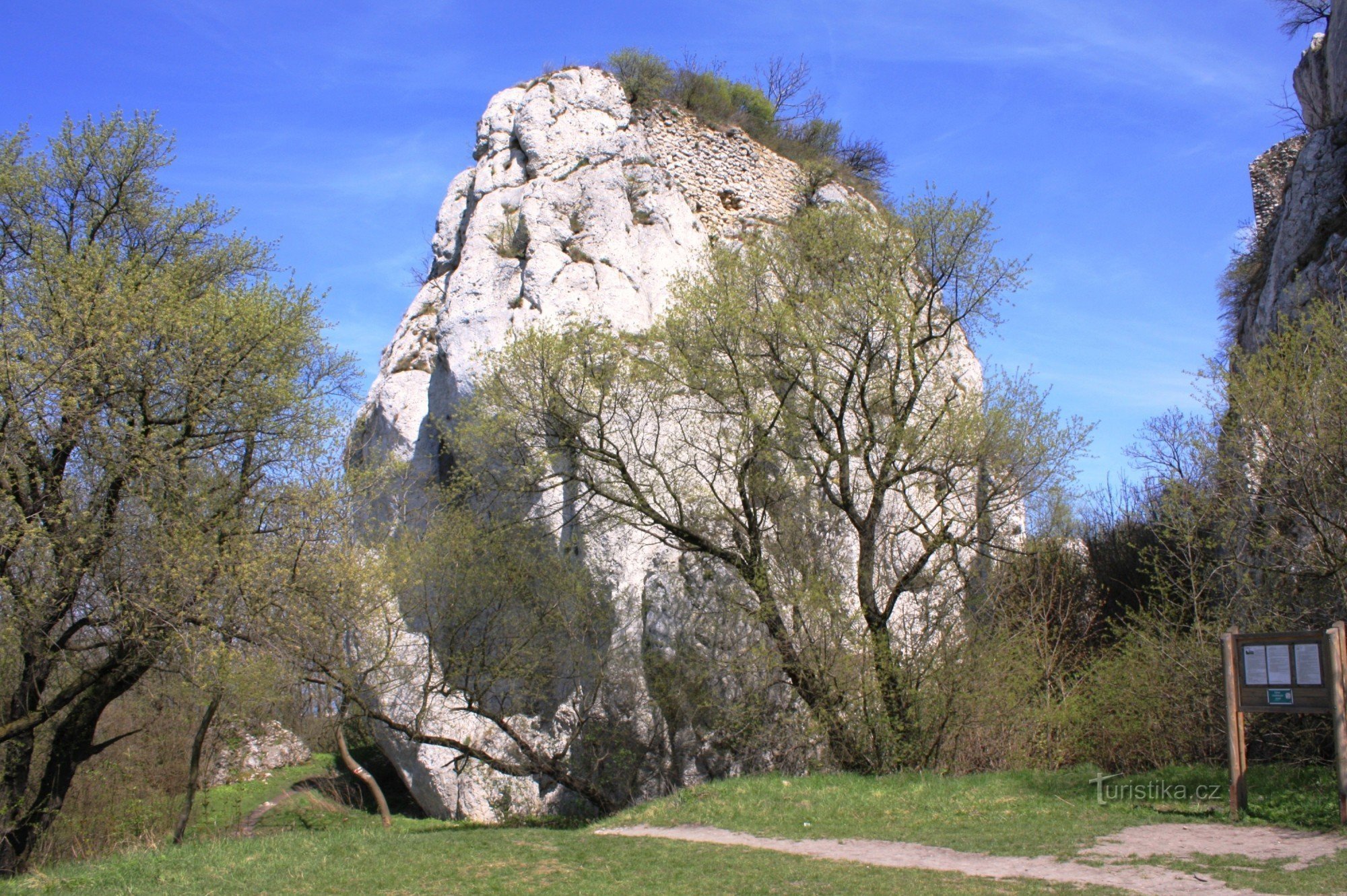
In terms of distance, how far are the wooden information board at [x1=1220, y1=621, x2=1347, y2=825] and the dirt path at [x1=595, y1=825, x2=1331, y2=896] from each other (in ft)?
1.97

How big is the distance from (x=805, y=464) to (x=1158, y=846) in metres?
7.54

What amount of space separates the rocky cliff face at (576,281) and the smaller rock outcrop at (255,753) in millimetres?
Answer: 2470

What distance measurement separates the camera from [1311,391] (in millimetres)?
9570

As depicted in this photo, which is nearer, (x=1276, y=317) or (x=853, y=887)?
(x=853, y=887)

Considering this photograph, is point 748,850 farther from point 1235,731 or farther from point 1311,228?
point 1311,228

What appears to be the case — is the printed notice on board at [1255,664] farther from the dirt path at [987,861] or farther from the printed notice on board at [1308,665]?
the dirt path at [987,861]

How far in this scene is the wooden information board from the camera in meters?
7.13

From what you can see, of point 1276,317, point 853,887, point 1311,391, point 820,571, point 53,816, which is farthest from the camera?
point 1276,317

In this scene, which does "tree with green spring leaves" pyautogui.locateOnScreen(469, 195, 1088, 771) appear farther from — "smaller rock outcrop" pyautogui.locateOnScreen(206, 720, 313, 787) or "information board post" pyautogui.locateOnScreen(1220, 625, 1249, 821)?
"smaller rock outcrop" pyautogui.locateOnScreen(206, 720, 313, 787)

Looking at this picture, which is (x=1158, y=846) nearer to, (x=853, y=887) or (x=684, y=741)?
(x=853, y=887)

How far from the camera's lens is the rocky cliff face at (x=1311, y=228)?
15577 millimetres

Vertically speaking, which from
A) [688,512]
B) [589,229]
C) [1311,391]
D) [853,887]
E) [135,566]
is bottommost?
[853,887]

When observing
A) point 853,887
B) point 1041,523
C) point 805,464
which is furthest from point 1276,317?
point 853,887

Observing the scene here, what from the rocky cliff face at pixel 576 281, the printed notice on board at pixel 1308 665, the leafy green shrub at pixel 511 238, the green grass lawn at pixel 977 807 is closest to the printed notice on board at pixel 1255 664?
the printed notice on board at pixel 1308 665
